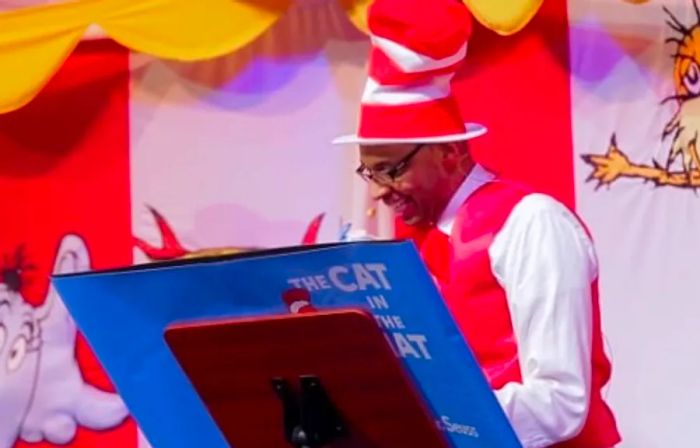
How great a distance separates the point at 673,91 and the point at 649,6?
0.44ft

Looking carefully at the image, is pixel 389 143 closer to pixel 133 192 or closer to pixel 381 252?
pixel 381 252

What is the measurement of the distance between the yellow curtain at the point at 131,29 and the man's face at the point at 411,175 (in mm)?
654

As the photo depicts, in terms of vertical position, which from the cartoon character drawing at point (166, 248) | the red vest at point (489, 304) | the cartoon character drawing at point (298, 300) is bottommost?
the cartoon character drawing at point (166, 248)

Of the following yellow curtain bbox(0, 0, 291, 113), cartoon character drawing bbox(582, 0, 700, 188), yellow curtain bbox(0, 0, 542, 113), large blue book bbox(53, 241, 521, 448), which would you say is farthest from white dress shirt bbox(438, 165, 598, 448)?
yellow curtain bbox(0, 0, 291, 113)

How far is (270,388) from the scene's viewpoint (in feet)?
3.94

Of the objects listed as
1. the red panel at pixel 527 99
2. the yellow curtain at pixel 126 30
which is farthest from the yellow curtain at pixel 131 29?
the red panel at pixel 527 99

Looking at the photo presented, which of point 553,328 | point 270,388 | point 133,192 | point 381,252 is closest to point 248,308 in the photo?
point 270,388

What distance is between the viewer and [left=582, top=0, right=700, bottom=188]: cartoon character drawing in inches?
78.1

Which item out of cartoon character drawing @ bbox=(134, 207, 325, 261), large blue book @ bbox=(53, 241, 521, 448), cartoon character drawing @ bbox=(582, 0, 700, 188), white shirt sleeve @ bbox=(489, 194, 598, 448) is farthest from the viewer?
cartoon character drawing @ bbox=(134, 207, 325, 261)

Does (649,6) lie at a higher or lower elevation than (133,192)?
→ higher

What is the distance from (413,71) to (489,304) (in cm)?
27

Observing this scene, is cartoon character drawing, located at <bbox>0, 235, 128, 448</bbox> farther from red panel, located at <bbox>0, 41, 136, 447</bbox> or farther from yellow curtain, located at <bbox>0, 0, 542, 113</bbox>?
yellow curtain, located at <bbox>0, 0, 542, 113</bbox>

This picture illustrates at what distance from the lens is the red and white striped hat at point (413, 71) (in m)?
1.49

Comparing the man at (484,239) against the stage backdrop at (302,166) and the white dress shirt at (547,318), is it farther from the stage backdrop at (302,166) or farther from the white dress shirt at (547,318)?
the stage backdrop at (302,166)
